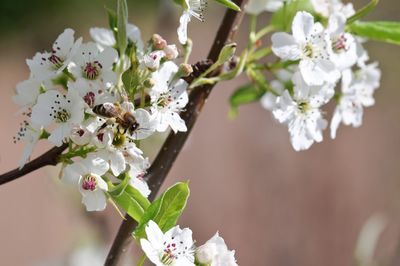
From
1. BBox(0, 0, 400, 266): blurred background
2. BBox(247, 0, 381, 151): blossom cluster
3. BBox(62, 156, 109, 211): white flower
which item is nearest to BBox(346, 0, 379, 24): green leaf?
BBox(247, 0, 381, 151): blossom cluster

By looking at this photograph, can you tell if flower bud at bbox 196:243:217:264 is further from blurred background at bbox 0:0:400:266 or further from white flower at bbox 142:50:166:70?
blurred background at bbox 0:0:400:266

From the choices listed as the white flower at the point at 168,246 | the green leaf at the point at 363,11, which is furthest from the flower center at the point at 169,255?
the green leaf at the point at 363,11

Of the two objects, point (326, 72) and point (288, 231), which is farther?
point (288, 231)

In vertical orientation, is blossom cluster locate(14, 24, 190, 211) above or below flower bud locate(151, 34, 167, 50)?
below

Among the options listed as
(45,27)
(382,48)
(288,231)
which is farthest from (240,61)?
(45,27)

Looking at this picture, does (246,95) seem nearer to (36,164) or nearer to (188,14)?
(188,14)

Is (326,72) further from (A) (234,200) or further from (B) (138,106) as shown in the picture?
(A) (234,200)

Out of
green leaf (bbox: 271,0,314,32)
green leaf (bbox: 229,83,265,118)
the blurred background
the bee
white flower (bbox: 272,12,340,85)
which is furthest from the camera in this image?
the blurred background
